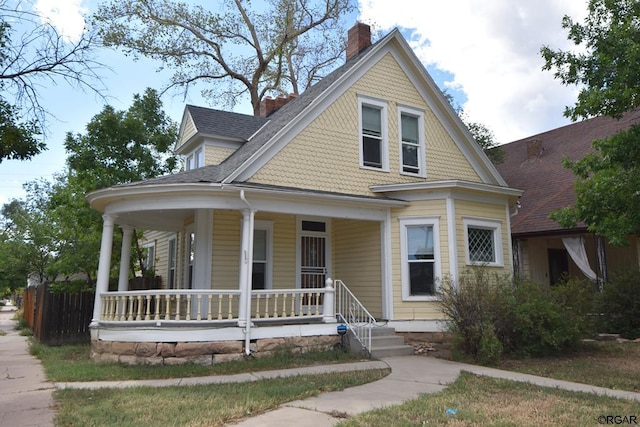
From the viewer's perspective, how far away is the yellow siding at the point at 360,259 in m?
11.6

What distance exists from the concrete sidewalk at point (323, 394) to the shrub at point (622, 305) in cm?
567

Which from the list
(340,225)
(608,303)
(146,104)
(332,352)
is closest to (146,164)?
(146,104)

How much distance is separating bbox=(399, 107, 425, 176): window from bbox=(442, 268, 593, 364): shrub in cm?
433

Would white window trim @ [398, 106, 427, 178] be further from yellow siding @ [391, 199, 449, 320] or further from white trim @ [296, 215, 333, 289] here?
white trim @ [296, 215, 333, 289]

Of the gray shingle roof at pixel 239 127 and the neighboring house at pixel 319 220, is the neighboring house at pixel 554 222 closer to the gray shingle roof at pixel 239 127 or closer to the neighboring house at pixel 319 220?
the neighboring house at pixel 319 220

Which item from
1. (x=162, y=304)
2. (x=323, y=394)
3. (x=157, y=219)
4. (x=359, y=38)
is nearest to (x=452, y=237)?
(x=323, y=394)

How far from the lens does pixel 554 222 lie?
593 inches

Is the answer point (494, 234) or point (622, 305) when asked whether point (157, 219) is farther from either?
point (622, 305)

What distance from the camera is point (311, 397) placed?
6148 mm

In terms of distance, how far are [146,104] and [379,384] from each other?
1165 centimetres

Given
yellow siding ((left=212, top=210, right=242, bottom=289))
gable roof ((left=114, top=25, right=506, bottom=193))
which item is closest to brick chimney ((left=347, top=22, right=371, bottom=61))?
gable roof ((left=114, top=25, right=506, bottom=193))

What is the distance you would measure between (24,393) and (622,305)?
1263 centimetres

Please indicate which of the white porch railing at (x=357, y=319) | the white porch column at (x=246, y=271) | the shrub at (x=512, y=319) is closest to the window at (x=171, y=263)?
the white porch railing at (x=357, y=319)

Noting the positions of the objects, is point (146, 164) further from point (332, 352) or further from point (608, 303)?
point (608, 303)
